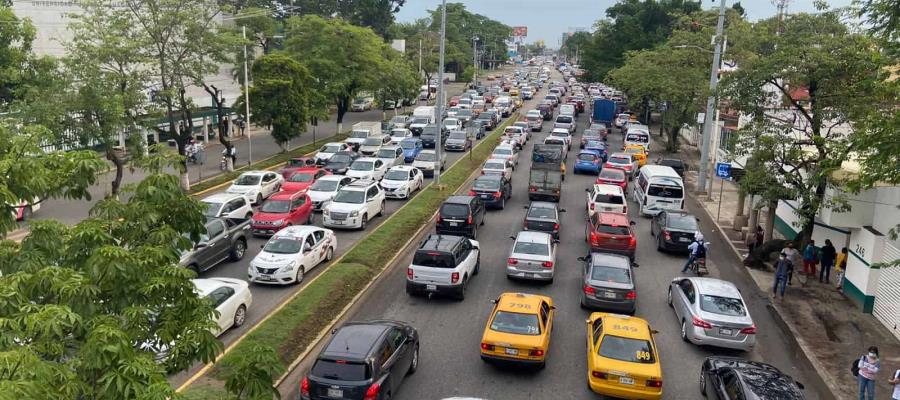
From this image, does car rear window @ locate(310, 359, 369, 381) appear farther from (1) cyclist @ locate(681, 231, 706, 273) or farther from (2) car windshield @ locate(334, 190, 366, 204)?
(2) car windshield @ locate(334, 190, 366, 204)

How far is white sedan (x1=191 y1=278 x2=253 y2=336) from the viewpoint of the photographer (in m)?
15.8

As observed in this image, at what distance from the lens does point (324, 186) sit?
1188 inches

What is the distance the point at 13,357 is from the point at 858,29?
77.4 feet

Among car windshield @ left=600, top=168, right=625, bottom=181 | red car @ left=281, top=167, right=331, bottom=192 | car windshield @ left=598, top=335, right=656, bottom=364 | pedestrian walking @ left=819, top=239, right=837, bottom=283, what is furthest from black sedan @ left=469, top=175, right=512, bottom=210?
car windshield @ left=598, top=335, right=656, bottom=364

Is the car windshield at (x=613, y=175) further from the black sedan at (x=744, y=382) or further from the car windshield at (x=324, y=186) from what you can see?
the black sedan at (x=744, y=382)

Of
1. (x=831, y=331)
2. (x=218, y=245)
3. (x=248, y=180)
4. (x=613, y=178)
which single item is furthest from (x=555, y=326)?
(x=248, y=180)

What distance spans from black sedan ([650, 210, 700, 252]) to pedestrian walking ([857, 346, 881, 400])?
10916 millimetres

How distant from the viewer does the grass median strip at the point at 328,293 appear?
15.0m

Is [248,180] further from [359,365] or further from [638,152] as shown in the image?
[638,152]

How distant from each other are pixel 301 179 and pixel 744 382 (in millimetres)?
23277

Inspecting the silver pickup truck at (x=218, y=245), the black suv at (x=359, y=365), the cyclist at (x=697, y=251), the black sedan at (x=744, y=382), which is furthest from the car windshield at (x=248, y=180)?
the black sedan at (x=744, y=382)

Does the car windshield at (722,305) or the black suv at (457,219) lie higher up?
the black suv at (457,219)

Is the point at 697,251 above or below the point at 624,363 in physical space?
above

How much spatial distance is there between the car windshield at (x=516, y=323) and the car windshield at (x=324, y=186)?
657 inches
